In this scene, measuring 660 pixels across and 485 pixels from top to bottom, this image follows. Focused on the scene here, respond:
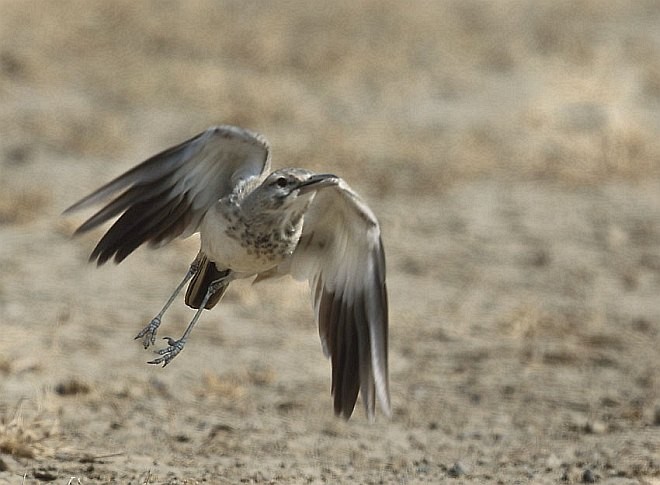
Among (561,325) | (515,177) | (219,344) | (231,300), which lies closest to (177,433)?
(219,344)

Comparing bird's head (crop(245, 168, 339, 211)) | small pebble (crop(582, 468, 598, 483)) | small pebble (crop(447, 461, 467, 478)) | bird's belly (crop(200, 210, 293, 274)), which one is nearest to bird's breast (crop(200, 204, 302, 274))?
bird's belly (crop(200, 210, 293, 274))

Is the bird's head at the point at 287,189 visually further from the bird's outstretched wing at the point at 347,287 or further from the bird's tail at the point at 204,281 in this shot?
the bird's tail at the point at 204,281

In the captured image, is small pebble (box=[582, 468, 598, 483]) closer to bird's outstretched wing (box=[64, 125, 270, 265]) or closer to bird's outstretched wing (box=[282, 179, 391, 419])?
bird's outstretched wing (box=[282, 179, 391, 419])

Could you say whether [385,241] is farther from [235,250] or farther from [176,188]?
[235,250]

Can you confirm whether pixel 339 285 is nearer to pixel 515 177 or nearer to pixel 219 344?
pixel 219 344

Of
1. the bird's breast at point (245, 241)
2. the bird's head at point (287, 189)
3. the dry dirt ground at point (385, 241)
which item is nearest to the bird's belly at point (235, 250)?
the bird's breast at point (245, 241)

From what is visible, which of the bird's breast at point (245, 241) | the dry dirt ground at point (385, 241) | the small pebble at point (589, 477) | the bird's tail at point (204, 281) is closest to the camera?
the bird's breast at point (245, 241)

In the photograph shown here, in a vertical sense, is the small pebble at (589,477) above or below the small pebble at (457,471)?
above

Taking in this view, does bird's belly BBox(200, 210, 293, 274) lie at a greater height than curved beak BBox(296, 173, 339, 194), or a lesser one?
lesser

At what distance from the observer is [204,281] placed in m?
6.21

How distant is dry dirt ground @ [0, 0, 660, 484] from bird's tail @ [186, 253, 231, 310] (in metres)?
0.69

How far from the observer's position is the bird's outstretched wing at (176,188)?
5871 mm

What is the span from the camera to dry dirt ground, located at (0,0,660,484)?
6426 millimetres

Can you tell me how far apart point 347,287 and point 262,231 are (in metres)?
0.55
